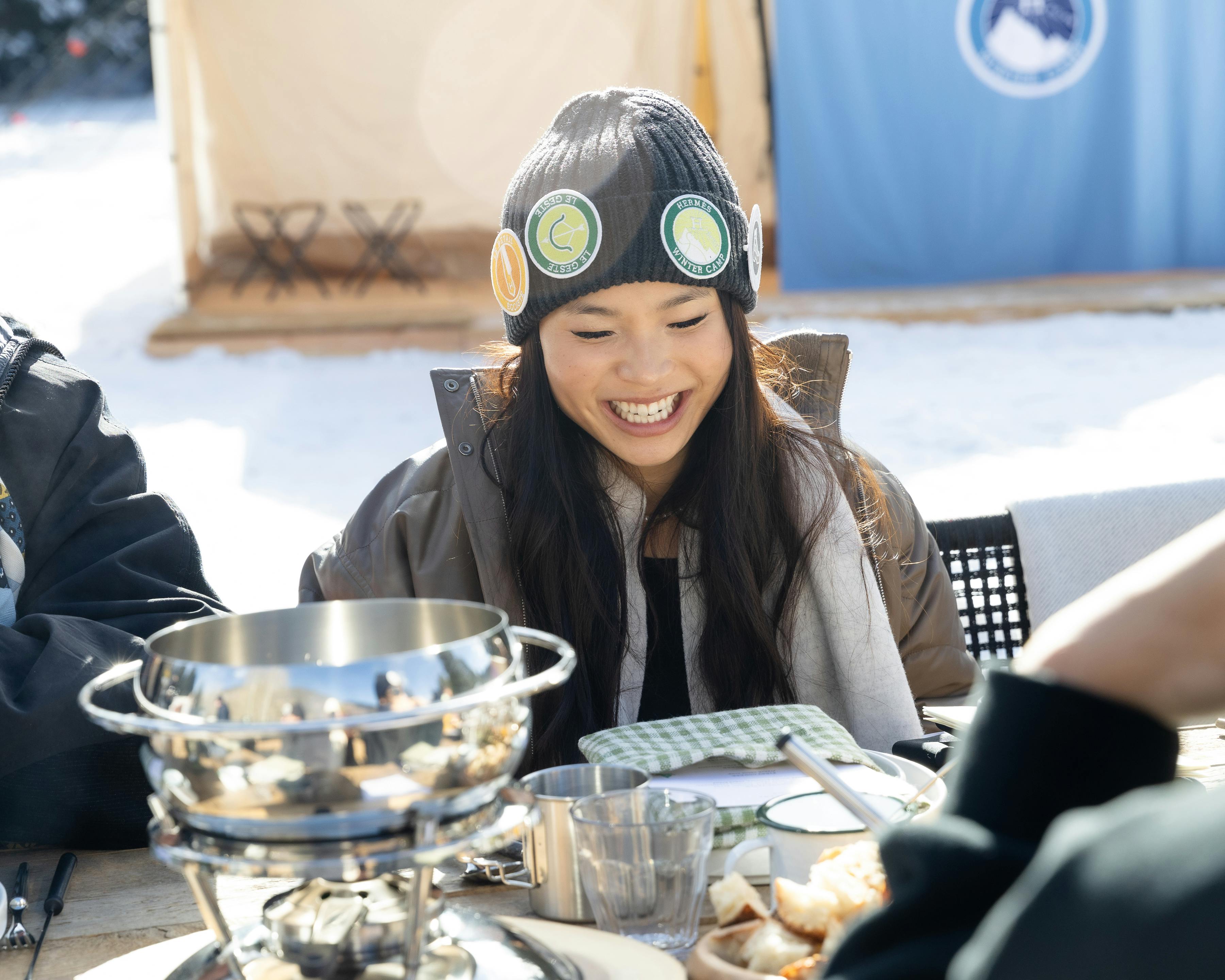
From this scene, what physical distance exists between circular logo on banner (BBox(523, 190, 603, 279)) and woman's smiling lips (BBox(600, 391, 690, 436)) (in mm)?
199

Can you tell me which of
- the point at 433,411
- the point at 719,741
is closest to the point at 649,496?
the point at 719,741

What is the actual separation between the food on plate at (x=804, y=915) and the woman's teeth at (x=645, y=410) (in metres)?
1.02

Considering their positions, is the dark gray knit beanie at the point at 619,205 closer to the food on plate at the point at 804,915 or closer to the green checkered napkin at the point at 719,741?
the green checkered napkin at the point at 719,741

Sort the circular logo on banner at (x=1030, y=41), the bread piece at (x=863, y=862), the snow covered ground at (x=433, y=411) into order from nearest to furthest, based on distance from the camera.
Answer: the bread piece at (x=863, y=862), the snow covered ground at (x=433, y=411), the circular logo on banner at (x=1030, y=41)

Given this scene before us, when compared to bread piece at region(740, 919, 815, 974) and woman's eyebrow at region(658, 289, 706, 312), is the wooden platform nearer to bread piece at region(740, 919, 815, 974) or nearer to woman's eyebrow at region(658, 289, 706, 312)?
woman's eyebrow at region(658, 289, 706, 312)

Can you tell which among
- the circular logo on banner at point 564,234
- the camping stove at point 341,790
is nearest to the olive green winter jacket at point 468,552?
the circular logo on banner at point 564,234

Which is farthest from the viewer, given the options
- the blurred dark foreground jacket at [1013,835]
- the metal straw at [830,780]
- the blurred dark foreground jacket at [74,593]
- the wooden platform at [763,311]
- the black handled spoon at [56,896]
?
the wooden platform at [763,311]

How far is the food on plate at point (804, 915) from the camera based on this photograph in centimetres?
83

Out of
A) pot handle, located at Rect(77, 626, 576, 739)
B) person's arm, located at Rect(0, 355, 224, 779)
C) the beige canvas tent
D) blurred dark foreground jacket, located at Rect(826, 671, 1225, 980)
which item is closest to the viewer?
blurred dark foreground jacket, located at Rect(826, 671, 1225, 980)

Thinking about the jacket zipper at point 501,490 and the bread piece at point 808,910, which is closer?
the bread piece at point 808,910

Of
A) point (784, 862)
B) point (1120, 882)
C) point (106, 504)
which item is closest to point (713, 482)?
point (106, 504)

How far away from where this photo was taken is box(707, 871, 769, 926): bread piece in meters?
0.91

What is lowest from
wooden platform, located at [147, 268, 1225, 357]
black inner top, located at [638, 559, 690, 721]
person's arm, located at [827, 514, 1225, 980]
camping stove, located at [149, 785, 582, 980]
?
wooden platform, located at [147, 268, 1225, 357]

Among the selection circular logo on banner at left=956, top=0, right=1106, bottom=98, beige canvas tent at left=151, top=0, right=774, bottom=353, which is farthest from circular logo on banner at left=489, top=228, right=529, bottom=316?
circular logo on banner at left=956, top=0, right=1106, bottom=98
